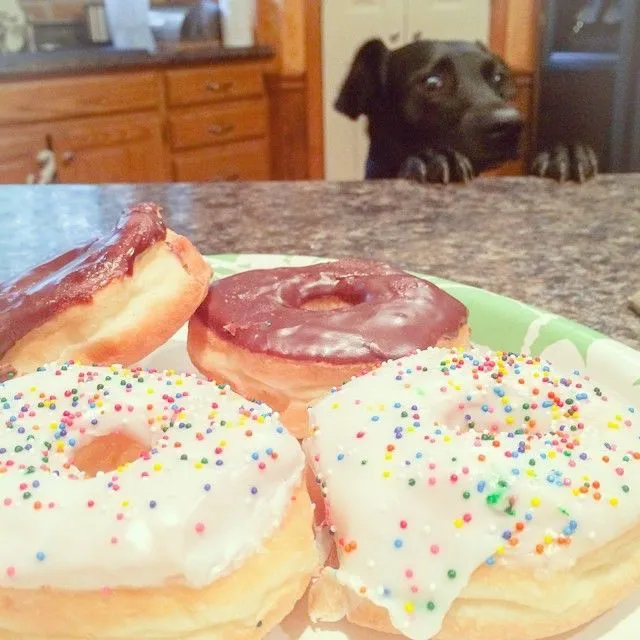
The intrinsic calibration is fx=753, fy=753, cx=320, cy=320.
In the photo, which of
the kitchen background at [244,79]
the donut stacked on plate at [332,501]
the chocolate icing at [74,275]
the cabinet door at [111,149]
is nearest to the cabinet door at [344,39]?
the kitchen background at [244,79]

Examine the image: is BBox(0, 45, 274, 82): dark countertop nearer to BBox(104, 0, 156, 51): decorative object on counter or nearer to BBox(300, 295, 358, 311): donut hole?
BBox(104, 0, 156, 51): decorative object on counter

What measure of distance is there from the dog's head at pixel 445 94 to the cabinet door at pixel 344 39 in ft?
5.13

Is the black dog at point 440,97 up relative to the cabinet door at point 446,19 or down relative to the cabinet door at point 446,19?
down

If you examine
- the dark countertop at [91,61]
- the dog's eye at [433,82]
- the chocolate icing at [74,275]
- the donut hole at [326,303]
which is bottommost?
the donut hole at [326,303]

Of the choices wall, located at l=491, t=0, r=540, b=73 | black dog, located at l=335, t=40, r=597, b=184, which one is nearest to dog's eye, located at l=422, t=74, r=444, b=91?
black dog, located at l=335, t=40, r=597, b=184

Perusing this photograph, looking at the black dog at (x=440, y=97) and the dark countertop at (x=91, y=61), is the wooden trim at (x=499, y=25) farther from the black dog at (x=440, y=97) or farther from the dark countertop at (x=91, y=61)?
the black dog at (x=440, y=97)

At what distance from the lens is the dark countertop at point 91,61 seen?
9.76 feet

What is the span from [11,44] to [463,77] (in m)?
2.34

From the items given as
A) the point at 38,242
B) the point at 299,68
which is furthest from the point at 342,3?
the point at 38,242

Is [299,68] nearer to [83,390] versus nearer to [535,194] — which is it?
[535,194]

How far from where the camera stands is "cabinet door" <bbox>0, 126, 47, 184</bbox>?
3.01 meters

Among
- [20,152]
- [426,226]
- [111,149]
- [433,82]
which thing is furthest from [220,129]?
[426,226]

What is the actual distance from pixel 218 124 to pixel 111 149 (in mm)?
574

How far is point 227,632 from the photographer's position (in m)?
0.53
